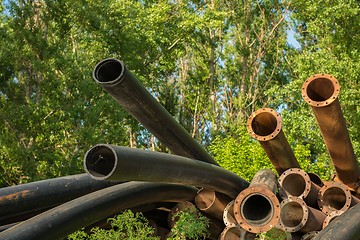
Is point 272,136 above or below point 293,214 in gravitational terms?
above

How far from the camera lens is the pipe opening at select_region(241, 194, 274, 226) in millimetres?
8609

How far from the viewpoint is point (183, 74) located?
35062 millimetres

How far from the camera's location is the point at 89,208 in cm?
816

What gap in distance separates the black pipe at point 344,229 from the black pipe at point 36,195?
9.11 feet

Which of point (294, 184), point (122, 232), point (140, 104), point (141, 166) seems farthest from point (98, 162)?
point (294, 184)

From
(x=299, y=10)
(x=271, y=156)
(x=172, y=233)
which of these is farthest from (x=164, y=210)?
(x=299, y=10)

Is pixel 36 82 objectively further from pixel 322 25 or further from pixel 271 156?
pixel 271 156

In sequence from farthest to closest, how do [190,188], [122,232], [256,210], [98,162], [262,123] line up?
[190,188]
[262,123]
[122,232]
[256,210]
[98,162]

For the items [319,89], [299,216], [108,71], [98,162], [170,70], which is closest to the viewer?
[98,162]

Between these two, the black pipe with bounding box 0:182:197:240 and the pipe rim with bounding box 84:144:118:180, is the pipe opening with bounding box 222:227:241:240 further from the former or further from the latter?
the pipe rim with bounding box 84:144:118:180

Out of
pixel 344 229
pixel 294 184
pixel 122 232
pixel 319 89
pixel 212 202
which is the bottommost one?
pixel 344 229

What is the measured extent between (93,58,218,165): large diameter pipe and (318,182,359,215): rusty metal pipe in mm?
1913

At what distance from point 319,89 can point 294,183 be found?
1.30m

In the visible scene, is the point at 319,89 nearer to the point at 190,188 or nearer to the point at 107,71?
the point at 190,188
